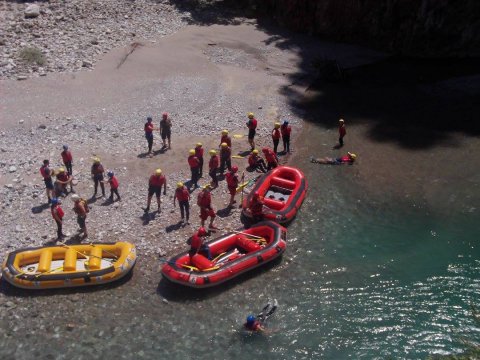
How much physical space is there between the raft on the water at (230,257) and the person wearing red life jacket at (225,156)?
3616 millimetres

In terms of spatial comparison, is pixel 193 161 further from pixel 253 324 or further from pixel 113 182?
pixel 253 324

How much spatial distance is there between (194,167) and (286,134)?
456 cm

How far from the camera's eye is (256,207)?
16.5m

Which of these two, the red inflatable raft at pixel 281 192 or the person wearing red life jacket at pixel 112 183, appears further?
the red inflatable raft at pixel 281 192

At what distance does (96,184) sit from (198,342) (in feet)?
22.9

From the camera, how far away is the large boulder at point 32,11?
27.9m

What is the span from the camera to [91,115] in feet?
72.5

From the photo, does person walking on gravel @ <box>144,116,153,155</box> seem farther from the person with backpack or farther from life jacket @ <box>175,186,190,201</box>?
the person with backpack

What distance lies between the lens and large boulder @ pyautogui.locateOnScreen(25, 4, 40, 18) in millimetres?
27875

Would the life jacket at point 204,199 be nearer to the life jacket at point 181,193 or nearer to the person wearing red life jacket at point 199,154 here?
the life jacket at point 181,193

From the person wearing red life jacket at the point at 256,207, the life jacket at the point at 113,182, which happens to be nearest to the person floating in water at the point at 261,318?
the person wearing red life jacket at the point at 256,207

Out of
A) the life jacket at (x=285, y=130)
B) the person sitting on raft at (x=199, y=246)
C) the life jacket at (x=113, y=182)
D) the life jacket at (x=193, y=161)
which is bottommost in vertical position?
the person sitting on raft at (x=199, y=246)

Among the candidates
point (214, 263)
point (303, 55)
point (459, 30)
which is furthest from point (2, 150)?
point (459, 30)

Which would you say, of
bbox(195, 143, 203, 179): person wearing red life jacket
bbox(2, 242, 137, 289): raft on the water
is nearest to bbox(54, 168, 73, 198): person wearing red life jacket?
bbox(2, 242, 137, 289): raft on the water
